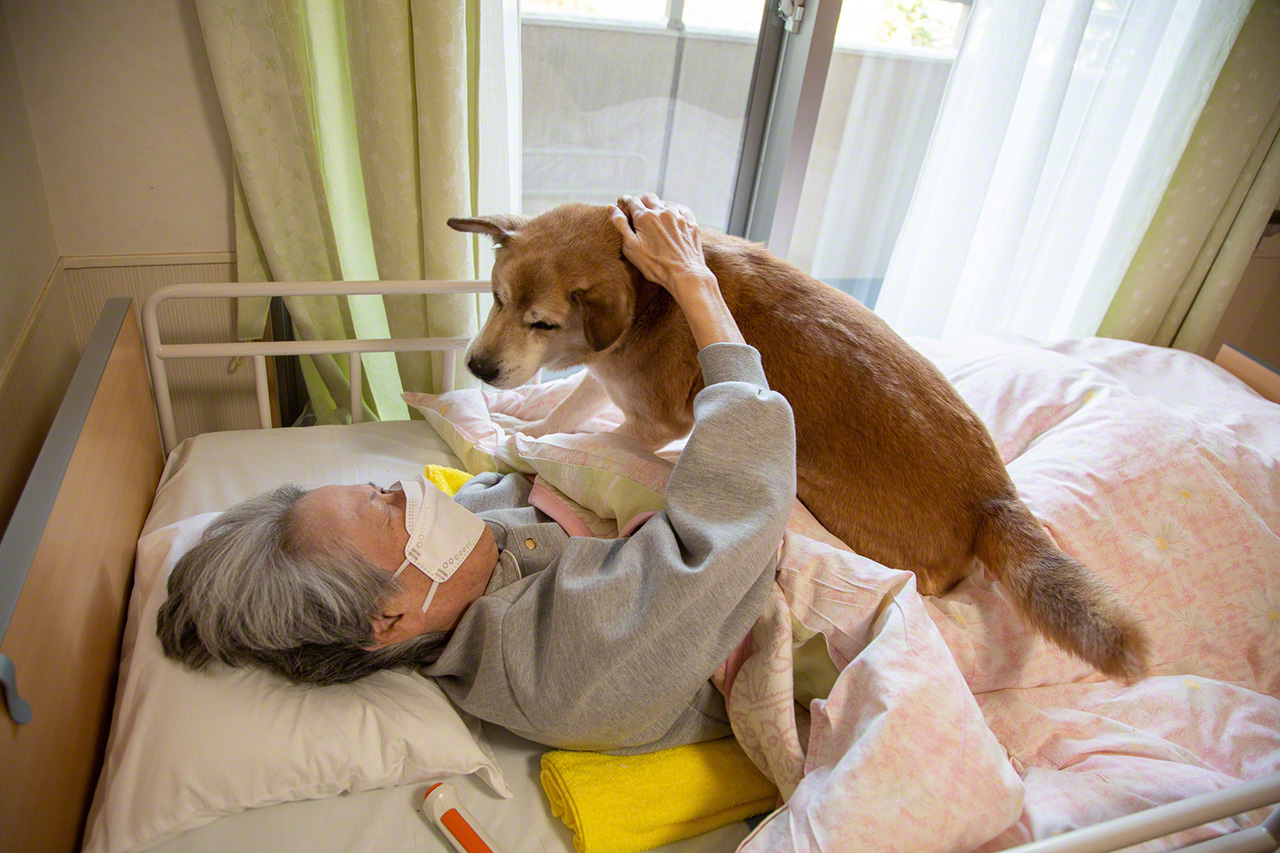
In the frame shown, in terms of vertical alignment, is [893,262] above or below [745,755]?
above

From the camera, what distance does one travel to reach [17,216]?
1.37 meters

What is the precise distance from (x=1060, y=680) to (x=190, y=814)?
127cm

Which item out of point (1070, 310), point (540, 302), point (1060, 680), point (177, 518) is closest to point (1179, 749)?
point (1060, 680)

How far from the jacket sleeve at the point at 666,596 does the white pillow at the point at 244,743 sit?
0.50ft

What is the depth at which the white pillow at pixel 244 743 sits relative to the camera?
0.86 meters

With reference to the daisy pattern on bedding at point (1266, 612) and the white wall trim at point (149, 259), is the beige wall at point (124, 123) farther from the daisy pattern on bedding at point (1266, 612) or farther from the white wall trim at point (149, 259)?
the daisy pattern on bedding at point (1266, 612)

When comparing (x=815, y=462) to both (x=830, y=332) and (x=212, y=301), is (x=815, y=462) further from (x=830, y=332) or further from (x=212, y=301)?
(x=212, y=301)

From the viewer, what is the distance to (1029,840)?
834 millimetres

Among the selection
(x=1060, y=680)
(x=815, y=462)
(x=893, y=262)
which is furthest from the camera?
(x=893, y=262)

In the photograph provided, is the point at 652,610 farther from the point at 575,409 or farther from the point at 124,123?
the point at 124,123

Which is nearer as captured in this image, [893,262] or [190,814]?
[190,814]

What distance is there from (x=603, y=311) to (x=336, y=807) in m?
0.88

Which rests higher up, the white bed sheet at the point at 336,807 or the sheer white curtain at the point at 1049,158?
the sheer white curtain at the point at 1049,158

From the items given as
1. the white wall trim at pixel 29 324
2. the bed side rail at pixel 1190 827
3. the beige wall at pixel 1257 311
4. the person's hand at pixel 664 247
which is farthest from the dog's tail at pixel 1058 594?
the beige wall at pixel 1257 311
